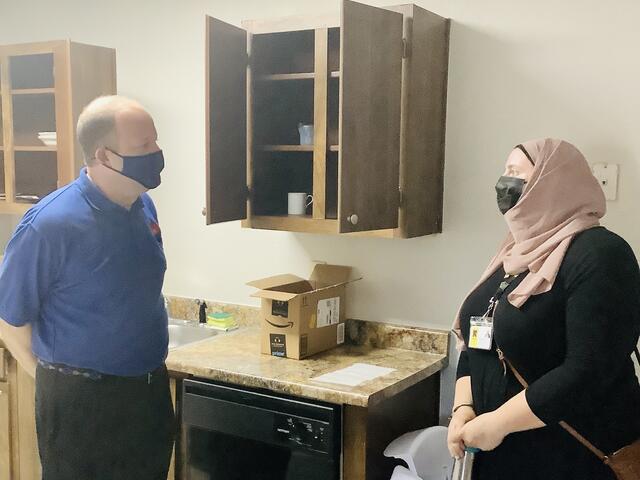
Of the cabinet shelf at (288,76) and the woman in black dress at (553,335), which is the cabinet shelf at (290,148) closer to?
the cabinet shelf at (288,76)

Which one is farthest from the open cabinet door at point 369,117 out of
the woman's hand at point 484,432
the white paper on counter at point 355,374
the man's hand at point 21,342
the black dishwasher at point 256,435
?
the man's hand at point 21,342

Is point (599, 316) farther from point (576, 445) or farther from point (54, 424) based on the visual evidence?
point (54, 424)

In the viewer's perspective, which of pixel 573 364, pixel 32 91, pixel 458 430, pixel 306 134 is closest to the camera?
pixel 573 364

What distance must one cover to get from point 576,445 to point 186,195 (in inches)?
76.5

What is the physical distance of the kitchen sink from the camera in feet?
10.1

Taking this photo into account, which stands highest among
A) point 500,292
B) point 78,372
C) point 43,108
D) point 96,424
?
point 43,108

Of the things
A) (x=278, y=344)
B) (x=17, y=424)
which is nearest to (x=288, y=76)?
(x=278, y=344)

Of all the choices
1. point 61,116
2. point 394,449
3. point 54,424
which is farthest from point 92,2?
point 394,449

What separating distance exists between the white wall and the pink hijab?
57 cm

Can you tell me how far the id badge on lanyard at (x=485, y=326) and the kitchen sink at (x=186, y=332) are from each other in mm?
1416

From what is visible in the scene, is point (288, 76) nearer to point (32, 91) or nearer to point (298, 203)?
point (298, 203)

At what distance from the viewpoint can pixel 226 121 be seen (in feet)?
8.14

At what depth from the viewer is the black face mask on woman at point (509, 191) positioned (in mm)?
1856

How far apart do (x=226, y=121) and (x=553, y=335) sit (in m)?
1.30
